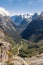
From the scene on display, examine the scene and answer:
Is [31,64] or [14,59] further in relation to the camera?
[31,64]

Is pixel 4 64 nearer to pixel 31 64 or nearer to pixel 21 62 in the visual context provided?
pixel 21 62

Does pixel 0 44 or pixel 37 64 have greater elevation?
pixel 0 44

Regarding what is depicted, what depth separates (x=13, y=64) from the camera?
1606cm

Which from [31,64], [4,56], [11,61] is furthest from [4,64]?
[4,56]

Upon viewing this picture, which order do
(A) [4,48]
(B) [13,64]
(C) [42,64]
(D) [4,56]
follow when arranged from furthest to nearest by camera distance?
(A) [4,48] < (D) [4,56] < (C) [42,64] < (B) [13,64]

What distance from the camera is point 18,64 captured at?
1623 centimetres

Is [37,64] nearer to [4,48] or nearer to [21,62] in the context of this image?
[21,62]

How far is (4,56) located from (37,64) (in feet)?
32.0

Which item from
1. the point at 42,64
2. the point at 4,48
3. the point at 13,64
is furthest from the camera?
the point at 4,48

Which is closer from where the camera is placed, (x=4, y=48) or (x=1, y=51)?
(x=1, y=51)

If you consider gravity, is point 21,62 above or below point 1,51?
below

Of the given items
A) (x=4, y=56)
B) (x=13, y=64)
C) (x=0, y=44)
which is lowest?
(x=13, y=64)

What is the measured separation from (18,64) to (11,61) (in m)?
0.65

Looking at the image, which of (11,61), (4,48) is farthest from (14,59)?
(4,48)
